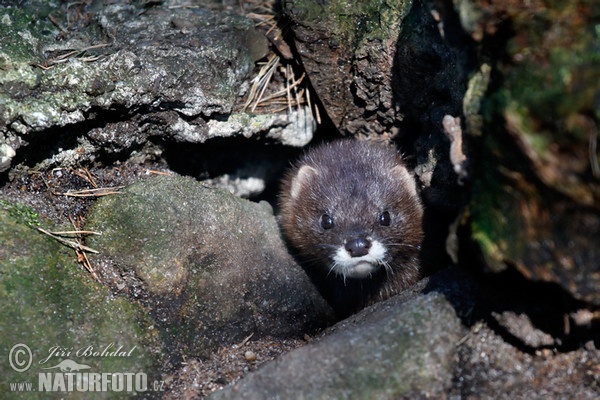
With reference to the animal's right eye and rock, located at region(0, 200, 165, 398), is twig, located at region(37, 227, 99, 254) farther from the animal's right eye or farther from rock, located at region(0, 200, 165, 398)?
the animal's right eye

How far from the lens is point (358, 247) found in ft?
16.7

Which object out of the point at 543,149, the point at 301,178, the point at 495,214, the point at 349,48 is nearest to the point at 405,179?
the point at 301,178

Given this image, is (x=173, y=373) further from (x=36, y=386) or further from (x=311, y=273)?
(x=311, y=273)

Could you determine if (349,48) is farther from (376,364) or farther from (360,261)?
(376,364)

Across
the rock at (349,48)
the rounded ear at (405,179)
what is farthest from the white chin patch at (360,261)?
the rock at (349,48)

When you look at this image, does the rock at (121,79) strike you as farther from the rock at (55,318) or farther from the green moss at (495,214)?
the green moss at (495,214)

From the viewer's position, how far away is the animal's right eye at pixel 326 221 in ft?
18.4

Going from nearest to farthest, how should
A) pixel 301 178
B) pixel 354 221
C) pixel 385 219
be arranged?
pixel 354 221, pixel 385 219, pixel 301 178

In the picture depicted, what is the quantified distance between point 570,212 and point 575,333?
3.31 feet

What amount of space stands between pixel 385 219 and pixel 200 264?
1.85 metres

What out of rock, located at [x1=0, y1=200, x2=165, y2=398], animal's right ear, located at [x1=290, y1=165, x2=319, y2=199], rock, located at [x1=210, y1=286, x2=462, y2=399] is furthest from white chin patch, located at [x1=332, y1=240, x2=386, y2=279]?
rock, located at [x1=0, y1=200, x2=165, y2=398]

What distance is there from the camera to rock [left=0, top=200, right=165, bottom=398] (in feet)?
12.5

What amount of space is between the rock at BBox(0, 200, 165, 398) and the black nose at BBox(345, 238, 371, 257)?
1.80 m

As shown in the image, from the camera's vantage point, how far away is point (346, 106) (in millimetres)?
6094
